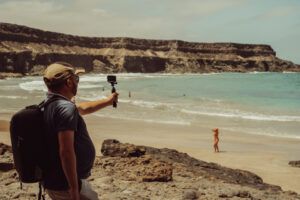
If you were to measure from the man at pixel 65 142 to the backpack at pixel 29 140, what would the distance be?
0.04 metres

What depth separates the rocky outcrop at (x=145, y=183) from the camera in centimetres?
444

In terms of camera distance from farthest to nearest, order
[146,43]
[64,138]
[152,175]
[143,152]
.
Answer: [146,43]
[143,152]
[152,175]
[64,138]

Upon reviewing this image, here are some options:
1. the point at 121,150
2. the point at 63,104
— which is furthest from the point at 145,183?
the point at 63,104

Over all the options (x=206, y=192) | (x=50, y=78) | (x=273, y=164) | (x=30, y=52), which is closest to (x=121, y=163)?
(x=206, y=192)

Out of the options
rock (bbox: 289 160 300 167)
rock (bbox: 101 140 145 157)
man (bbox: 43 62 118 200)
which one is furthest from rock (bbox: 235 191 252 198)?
rock (bbox: 289 160 300 167)

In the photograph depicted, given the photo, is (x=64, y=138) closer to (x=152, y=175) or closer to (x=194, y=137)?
(x=152, y=175)

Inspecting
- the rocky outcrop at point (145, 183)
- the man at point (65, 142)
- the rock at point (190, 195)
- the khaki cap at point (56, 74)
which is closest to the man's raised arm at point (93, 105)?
the man at point (65, 142)

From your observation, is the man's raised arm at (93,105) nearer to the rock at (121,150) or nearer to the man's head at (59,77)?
the man's head at (59,77)

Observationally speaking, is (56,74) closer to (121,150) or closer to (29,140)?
(29,140)

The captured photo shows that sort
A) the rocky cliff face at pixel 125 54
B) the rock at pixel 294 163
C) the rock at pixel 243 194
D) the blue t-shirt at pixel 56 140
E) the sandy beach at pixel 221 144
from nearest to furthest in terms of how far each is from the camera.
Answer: the blue t-shirt at pixel 56 140
the rock at pixel 243 194
the sandy beach at pixel 221 144
the rock at pixel 294 163
the rocky cliff face at pixel 125 54

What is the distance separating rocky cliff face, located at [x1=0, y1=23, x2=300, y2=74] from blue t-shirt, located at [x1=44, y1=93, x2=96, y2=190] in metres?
101

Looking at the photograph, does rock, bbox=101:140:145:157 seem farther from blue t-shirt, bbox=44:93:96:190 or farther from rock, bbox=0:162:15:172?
blue t-shirt, bbox=44:93:96:190

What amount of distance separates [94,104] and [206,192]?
255cm

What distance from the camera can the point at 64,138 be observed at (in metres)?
2.05
